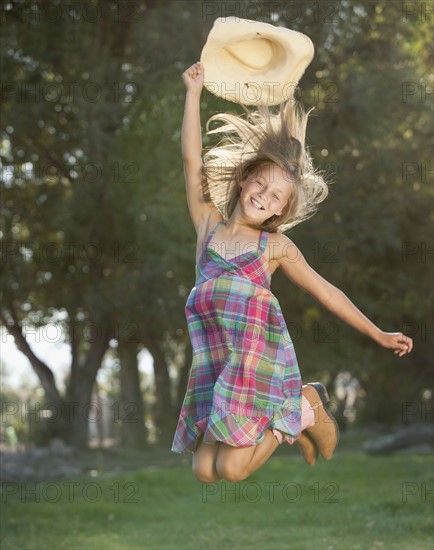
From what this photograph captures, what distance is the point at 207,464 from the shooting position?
472 cm

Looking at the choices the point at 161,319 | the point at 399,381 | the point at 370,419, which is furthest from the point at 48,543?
the point at 370,419

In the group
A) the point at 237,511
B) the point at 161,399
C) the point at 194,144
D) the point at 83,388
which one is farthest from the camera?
the point at 161,399

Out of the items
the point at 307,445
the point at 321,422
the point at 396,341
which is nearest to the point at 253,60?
the point at 396,341

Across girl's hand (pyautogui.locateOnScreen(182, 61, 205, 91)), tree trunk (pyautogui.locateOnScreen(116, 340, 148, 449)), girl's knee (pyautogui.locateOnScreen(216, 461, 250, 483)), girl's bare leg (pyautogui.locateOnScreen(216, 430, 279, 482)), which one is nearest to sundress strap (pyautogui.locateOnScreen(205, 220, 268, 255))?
girl's hand (pyautogui.locateOnScreen(182, 61, 205, 91))

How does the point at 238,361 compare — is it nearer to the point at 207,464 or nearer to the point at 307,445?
the point at 207,464

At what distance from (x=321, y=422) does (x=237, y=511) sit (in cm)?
551

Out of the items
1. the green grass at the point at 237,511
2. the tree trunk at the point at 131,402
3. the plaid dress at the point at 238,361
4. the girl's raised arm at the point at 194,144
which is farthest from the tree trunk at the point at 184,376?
the plaid dress at the point at 238,361

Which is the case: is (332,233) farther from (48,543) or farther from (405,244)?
(48,543)

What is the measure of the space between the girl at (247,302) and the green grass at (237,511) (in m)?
3.17

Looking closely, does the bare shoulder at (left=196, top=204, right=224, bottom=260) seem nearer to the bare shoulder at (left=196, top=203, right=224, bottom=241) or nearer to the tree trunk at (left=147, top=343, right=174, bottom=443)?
the bare shoulder at (left=196, top=203, right=224, bottom=241)

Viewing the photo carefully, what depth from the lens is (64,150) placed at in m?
19.9

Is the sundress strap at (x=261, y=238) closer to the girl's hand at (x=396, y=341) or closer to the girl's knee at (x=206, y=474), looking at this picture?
the girl's hand at (x=396, y=341)

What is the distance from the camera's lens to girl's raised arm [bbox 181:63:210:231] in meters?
5.09

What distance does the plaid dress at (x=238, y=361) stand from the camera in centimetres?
463
